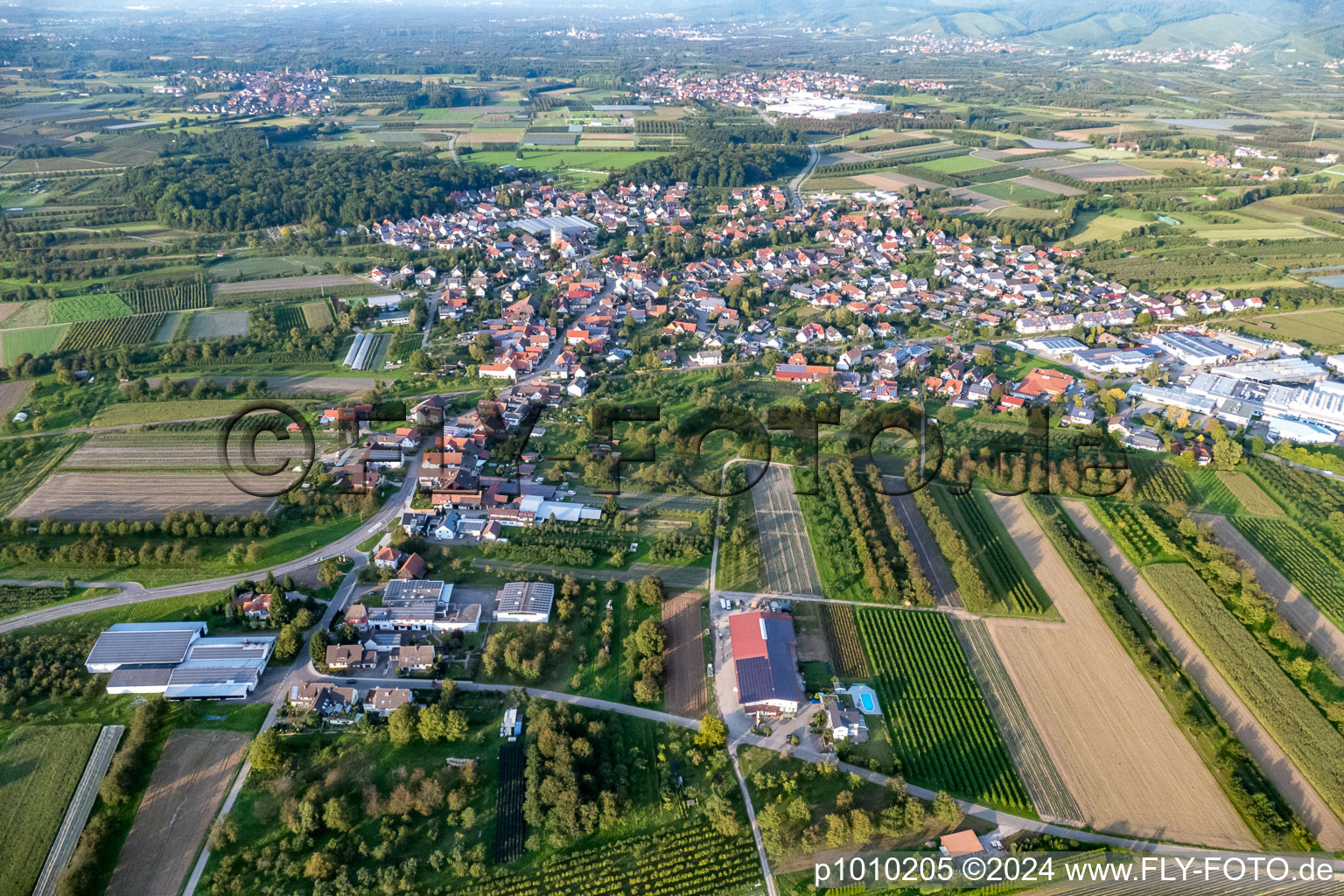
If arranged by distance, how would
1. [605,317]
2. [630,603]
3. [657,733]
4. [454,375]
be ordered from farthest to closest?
1. [605,317]
2. [454,375]
3. [630,603]
4. [657,733]

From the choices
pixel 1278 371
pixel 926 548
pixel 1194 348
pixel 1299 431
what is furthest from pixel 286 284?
pixel 1278 371

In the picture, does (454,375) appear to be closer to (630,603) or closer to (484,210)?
(630,603)

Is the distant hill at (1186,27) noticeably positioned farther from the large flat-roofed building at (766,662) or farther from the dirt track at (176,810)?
the dirt track at (176,810)

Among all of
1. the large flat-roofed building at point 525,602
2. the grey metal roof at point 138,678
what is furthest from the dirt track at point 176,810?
the large flat-roofed building at point 525,602

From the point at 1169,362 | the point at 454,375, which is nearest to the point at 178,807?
the point at 454,375

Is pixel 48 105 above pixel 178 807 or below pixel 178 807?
above

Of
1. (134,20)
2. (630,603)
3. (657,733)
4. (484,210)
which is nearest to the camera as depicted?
(657,733)

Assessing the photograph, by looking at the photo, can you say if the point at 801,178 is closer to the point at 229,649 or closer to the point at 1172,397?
the point at 1172,397
